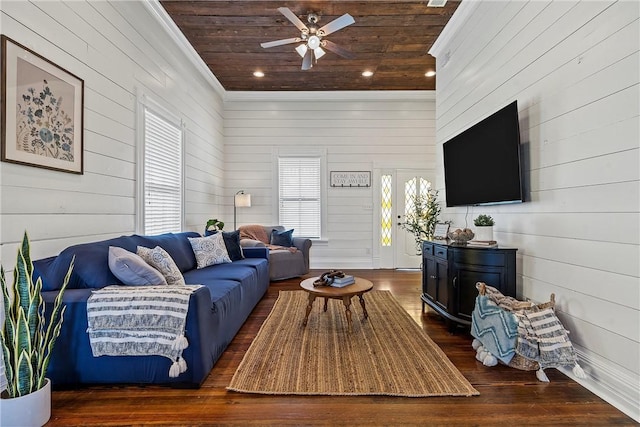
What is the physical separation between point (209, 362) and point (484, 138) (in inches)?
116

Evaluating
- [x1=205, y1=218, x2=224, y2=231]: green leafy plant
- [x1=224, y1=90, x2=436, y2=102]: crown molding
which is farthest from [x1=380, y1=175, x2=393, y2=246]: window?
[x1=205, y1=218, x2=224, y2=231]: green leafy plant

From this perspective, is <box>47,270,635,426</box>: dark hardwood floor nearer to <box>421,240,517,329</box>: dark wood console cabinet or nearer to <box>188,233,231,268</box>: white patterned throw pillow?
<box>421,240,517,329</box>: dark wood console cabinet

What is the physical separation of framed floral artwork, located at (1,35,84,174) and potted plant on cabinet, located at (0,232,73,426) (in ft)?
2.52

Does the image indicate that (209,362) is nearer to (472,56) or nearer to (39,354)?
(39,354)

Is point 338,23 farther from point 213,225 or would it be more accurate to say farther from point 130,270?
point 213,225

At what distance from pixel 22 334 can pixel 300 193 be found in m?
4.94

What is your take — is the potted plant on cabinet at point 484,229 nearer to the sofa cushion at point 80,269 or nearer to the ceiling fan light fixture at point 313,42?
the ceiling fan light fixture at point 313,42

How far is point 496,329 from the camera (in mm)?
2305

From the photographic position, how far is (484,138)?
120 inches

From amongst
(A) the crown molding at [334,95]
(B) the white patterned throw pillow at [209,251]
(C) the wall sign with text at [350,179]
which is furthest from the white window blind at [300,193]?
(B) the white patterned throw pillow at [209,251]

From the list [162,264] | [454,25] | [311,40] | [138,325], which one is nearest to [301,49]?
[311,40]

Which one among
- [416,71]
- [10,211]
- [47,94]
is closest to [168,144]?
[47,94]

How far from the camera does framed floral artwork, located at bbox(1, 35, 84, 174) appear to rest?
1.93m

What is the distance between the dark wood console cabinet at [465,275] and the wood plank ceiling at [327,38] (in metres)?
2.64
